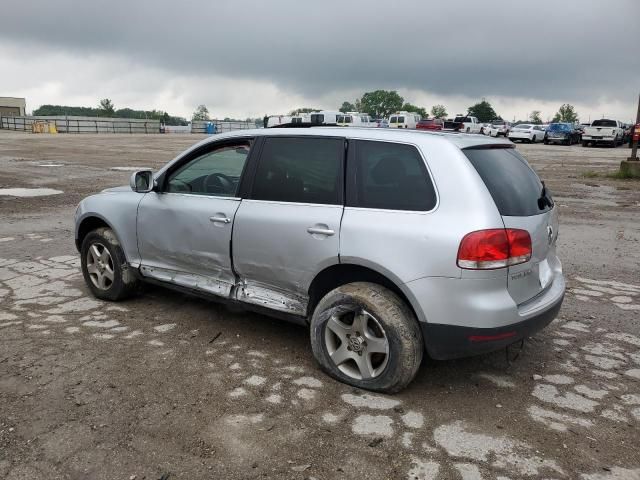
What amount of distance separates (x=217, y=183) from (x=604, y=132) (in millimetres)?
40194

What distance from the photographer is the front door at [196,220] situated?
4.09 metres

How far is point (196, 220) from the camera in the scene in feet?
13.8

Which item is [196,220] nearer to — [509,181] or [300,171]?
[300,171]

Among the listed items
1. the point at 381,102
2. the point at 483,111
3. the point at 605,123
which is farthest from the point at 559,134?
the point at 381,102

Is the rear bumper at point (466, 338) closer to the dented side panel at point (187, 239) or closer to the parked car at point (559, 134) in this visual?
the dented side panel at point (187, 239)

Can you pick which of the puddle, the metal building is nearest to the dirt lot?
the puddle

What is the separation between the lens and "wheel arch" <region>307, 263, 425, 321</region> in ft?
10.5

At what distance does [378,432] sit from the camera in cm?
299

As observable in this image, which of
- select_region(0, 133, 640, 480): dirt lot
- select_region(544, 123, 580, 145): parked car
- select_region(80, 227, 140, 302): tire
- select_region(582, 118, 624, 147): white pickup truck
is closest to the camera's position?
select_region(0, 133, 640, 480): dirt lot

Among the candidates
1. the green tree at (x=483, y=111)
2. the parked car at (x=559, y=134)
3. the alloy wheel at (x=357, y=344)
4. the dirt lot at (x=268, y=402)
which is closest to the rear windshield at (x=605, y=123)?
the parked car at (x=559, y=134)

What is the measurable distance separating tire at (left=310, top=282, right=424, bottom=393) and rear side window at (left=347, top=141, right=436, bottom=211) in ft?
1.77

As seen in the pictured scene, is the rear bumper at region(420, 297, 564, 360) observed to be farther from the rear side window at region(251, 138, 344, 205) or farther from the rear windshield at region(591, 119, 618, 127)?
the rear windshield at region(591, 119, 618, 127)

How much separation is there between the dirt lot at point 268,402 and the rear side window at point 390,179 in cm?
120

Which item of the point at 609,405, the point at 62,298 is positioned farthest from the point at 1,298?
the point at 609,405
